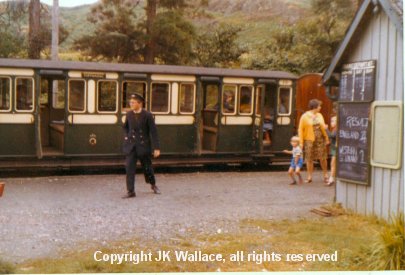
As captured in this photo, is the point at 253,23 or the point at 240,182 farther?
the point at 253,23

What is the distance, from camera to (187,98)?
13.4 meters

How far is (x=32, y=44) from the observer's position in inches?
769

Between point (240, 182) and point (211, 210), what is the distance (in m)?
3.11

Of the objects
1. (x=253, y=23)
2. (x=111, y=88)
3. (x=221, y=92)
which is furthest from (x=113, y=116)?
(x=253, y=23)

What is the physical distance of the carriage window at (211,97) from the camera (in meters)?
13.9

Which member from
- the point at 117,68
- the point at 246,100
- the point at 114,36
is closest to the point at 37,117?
the point at 117,68

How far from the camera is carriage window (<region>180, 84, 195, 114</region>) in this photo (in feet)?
43.7

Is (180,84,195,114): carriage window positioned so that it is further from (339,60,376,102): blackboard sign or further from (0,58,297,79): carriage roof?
(339,60,376,102): blackboard sign

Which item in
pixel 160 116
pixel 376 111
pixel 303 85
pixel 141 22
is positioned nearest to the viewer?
pixel 376 111

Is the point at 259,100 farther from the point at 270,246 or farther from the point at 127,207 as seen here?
the point at 270,246

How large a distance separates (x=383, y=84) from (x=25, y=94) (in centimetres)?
715

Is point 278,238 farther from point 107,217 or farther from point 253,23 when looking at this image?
point 253,23

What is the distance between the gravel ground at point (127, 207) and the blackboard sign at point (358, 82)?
1.81 metres

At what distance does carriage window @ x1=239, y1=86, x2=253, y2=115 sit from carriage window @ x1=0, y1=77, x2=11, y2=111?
16.7ft
